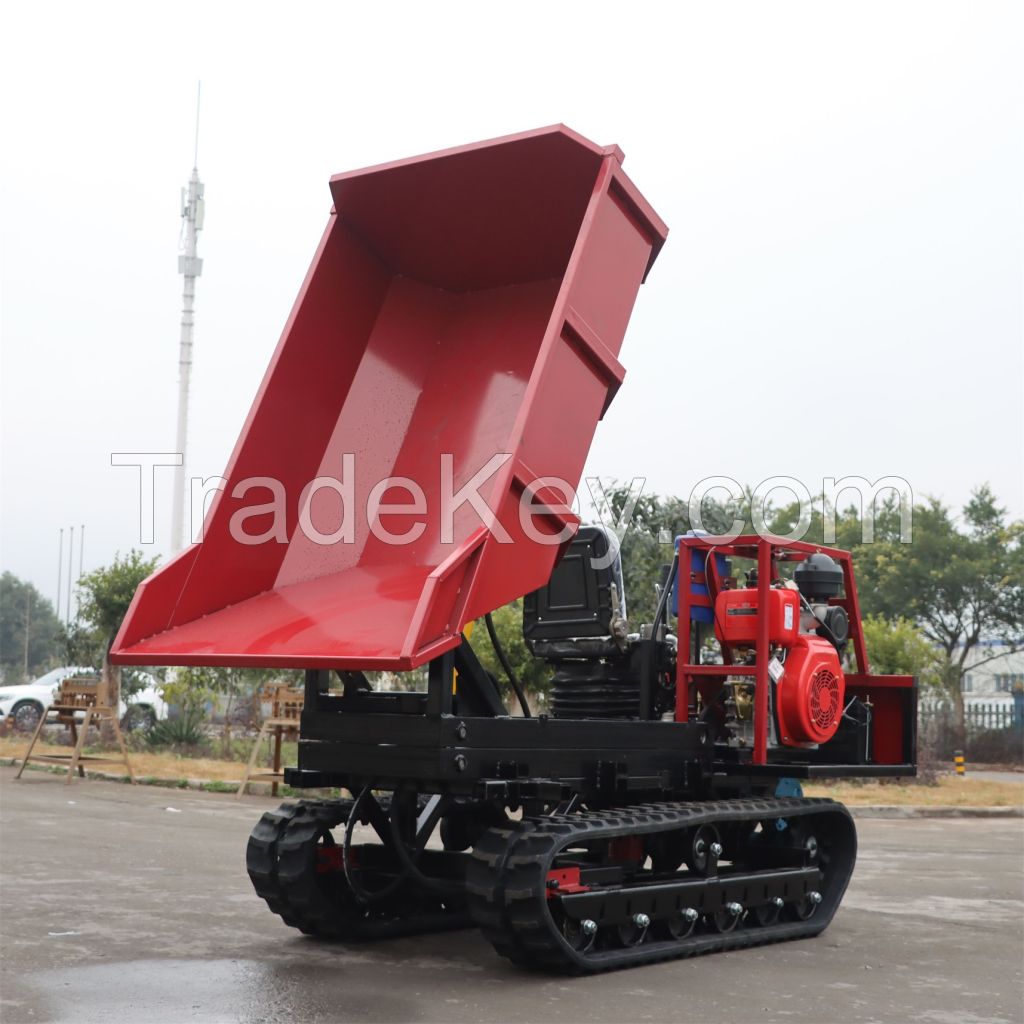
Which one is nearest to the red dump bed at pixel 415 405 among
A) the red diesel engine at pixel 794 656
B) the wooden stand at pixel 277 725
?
the red diesel engine at pixel 794 656

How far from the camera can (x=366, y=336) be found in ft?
25.4

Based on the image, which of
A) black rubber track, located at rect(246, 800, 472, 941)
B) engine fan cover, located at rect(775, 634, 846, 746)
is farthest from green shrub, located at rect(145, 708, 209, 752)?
engine fan cover, located at rect(775, 634, 846, 746)

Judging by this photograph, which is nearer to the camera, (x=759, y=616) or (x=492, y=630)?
(x=492, y=630)

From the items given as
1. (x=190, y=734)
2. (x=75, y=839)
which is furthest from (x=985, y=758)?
(x=75, y=839)

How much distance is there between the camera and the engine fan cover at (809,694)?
308 inches

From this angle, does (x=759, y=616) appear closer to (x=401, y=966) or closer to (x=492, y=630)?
(x=492, y=630)

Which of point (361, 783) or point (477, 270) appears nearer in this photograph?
point (361, 783)

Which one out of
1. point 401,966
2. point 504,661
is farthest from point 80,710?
point 504,661

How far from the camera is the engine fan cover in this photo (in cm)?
782

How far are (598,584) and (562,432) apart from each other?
1.39m

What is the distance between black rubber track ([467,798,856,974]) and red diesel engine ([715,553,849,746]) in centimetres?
56

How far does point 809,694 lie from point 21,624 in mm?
91030

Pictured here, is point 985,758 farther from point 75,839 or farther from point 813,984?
point 813,984

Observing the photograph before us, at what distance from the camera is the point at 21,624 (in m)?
92.0
